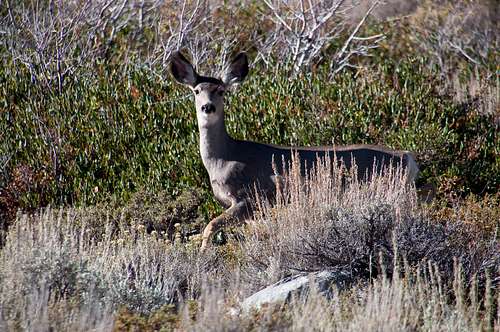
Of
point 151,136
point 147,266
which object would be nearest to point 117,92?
point 151,136

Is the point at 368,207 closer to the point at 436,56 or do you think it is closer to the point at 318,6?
the point at 318,6

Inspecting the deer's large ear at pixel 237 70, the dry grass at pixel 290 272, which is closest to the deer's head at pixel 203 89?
the deer's large ear at pixel 237 70

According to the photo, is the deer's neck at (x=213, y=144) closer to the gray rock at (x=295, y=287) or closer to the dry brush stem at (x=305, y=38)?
the gray rock at (x=295, y=287)

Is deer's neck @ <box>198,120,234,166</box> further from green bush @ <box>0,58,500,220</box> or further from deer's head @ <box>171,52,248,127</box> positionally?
green bush @ <box>0,58,500,220</box>

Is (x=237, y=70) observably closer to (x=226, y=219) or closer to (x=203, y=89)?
(x=203, y=89)

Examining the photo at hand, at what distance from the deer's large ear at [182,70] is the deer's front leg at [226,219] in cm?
138

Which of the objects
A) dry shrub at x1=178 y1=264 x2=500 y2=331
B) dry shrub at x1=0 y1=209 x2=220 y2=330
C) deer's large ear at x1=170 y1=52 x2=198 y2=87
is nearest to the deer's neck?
deer's large ear at x1=170 y1=52 x2=198 y2=87

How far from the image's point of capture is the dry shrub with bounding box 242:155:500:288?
26.4ft

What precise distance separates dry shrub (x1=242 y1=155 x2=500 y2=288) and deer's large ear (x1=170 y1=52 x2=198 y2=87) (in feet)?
7.35

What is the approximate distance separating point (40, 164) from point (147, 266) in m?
4.84

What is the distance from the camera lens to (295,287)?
24.7 ft

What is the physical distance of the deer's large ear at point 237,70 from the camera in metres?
10.8

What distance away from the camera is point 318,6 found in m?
16.2

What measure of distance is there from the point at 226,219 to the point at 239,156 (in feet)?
2.76
